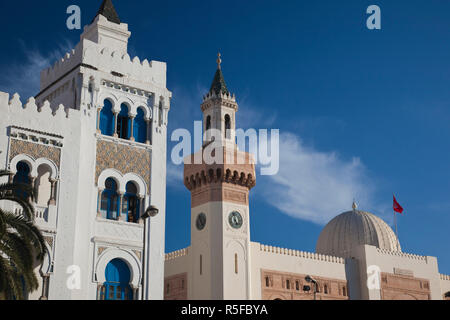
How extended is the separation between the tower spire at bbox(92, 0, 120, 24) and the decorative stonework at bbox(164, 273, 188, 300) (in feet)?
62.2

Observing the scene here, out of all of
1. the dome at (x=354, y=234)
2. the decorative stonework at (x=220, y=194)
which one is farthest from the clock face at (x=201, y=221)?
the dome at (x=354, y=234)

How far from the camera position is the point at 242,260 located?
40188 mm

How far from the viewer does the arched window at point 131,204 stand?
2397 centimetres

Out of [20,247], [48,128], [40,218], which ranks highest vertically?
[48,128]

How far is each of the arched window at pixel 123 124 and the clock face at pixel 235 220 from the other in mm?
17115

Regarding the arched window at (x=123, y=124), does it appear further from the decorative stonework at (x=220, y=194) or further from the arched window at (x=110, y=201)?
the decorative stonework at (x=220, y=194)

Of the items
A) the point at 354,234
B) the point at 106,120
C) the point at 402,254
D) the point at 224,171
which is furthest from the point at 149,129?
the point at 402,254

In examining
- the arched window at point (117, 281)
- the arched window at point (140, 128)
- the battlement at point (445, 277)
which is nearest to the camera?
the arched window at point (117, 281)

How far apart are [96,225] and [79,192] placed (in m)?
1.23

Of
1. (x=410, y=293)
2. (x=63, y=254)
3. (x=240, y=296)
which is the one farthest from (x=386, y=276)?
(x=63, y=254)

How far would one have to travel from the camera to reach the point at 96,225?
22859mm

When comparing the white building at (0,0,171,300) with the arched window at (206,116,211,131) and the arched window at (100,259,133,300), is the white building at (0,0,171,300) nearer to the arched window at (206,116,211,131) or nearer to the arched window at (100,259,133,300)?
the arched window at (100,259,133,300)

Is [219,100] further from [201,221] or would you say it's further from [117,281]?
[117,281]
